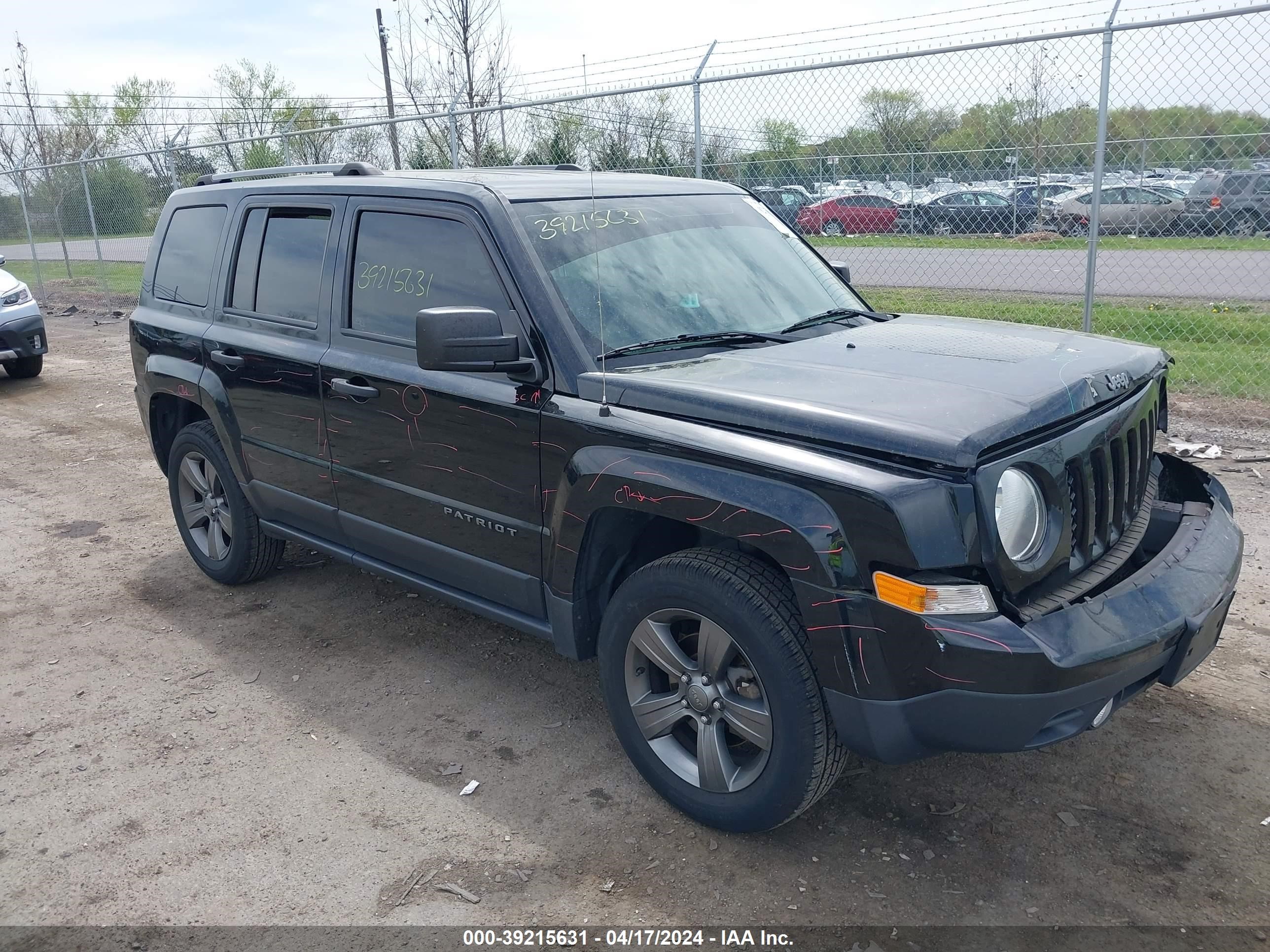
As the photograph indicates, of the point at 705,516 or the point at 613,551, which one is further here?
the point at 613,551

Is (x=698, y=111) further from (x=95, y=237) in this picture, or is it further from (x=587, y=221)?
(x=95, y=237)

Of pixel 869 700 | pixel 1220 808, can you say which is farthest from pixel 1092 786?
pixel 869 700

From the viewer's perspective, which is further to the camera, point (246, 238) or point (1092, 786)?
point (246, 238)

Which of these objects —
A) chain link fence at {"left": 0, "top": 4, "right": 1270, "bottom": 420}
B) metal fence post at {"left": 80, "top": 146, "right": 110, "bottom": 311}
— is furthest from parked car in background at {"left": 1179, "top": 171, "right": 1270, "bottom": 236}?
metal fence post at {"left": 80, "top": 146, "right": 110, "bottom": 311}

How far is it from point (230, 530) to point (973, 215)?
595 cm

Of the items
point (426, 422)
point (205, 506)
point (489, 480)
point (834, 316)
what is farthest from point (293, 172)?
point (834, 316)

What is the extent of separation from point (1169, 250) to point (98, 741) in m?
7.75

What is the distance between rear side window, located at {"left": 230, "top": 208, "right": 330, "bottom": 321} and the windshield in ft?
3.71

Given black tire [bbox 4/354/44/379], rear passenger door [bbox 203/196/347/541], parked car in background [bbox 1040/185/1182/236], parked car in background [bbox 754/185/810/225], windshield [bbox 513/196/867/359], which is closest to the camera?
windshield [bbox 513/196/867/359]

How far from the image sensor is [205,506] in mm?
5395

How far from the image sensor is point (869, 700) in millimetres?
2652

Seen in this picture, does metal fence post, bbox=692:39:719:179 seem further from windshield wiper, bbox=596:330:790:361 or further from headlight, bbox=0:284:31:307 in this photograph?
headlight, bbox=0:284:31:307

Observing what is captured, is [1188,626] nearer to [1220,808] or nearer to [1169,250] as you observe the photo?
[1220,808]

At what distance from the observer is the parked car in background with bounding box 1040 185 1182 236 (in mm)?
7246
